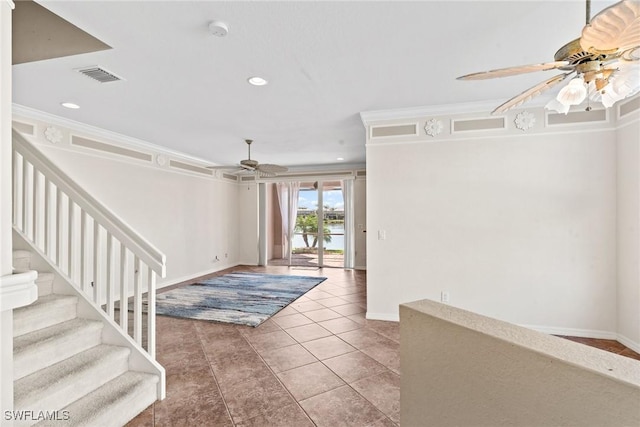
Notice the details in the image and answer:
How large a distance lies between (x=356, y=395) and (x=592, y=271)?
295 centimetres

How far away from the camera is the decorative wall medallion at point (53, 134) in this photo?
3.82 meters

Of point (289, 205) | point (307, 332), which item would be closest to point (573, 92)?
point (307, 332)

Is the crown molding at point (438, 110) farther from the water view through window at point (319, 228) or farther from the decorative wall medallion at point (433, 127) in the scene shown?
the water view through window at point (319, 228)

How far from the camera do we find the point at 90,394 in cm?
194

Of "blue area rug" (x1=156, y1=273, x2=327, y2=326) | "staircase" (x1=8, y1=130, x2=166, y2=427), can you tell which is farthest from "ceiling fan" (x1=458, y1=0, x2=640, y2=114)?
"blue area rug" (x1=156, y1=273, x2=327, y2=326)

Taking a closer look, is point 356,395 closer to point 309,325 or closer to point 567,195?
point 309,325

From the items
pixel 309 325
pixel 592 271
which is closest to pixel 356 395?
pixel 309 325

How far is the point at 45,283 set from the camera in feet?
7.54

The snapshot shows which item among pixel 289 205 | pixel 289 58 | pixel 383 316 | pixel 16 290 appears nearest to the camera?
pixel 16 290

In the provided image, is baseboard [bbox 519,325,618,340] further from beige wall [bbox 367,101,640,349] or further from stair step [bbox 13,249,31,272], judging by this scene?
stair step [bbox 13,249,31,272]

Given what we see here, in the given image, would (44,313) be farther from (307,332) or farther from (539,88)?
(539,88)

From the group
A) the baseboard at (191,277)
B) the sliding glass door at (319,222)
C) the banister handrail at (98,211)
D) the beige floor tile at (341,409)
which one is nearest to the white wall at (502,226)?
the beige floor tile at (341,409)

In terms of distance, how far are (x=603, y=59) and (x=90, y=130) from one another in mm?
5498

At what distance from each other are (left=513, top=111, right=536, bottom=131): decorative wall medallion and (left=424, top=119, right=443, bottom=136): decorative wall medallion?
2.73ft
